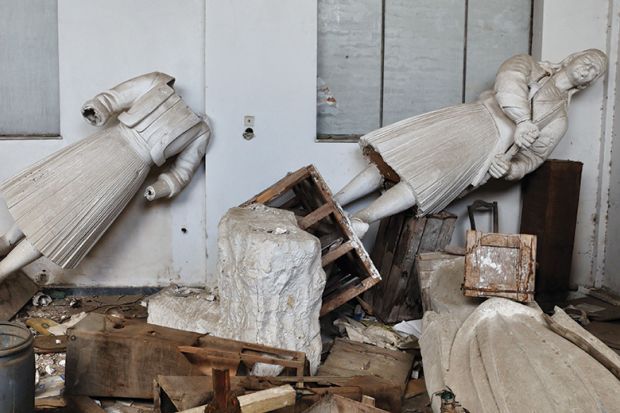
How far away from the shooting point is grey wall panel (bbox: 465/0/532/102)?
4723 mm

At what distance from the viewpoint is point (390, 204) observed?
12.7 feet

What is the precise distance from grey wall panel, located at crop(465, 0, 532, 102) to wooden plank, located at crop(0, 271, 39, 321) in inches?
132

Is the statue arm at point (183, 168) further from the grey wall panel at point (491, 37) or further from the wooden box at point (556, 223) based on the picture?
the wooden box at point (556, 223)

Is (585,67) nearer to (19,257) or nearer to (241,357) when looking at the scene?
(241,357)

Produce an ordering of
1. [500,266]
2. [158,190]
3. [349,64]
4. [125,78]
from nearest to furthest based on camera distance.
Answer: [500,266] → [158,190] → [125,78] → [349,64]

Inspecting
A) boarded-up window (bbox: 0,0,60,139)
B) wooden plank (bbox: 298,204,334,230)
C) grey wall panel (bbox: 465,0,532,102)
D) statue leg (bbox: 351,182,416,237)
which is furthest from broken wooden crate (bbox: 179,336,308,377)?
grey wall panel (bbox: 465,0,532,102)

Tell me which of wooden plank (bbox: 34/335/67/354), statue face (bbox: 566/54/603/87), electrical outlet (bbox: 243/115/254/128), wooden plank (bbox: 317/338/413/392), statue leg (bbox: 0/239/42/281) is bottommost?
wooden plank (bbox: 317/338/413/392)

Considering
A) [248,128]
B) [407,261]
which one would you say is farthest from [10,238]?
[407,261]

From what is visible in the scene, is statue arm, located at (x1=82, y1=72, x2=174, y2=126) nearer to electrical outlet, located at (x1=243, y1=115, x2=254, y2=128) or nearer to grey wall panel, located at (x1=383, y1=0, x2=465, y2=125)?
electrical outlet, located at (x1=243, y1=115, x2=254, y2=128)

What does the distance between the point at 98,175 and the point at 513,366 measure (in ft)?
8.33

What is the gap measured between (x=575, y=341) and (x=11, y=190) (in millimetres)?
3004

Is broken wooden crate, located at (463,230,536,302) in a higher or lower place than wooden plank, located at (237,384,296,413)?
higher

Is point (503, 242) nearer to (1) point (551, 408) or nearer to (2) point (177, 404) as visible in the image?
(1) point (551, 408)

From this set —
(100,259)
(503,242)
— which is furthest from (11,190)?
(503,242)
